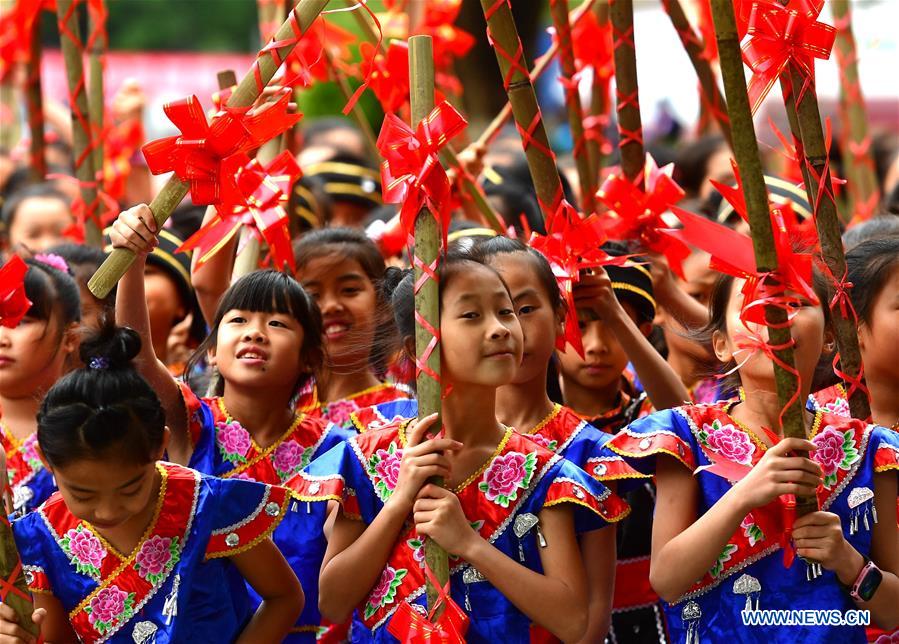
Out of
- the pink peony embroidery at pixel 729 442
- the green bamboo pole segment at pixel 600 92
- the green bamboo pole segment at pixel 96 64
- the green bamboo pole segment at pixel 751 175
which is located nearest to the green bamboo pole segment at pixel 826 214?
the pink peony embroidery at pixel 729 442

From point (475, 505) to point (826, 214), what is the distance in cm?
86

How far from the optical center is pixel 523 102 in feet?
9.53

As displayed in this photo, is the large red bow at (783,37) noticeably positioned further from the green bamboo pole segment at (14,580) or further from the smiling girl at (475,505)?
the green bamboo pole segment at (14,580)

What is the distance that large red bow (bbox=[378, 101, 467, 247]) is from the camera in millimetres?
2455

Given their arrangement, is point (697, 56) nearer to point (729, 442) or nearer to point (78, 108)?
point (729, 442)

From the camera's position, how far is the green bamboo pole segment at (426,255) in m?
2.43

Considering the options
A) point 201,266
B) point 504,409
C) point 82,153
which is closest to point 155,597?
point 504,409

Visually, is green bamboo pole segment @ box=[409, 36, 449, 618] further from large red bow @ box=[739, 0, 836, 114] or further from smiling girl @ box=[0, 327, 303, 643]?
large red bow @ box=[739, 0, 836, 114]

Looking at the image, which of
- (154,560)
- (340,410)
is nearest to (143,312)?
(154,560)

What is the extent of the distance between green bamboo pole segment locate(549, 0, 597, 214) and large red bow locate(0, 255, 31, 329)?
1516mm

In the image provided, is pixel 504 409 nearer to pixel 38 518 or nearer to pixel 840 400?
pixel 840 400

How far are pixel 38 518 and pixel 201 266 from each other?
0.95 meters

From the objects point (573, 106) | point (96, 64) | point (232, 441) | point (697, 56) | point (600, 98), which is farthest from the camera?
point (600, 98)

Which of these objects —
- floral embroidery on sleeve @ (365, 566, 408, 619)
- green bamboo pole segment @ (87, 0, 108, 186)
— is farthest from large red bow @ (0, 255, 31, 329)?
green bamboo pole segment @ (87, 0, 108, 186)
